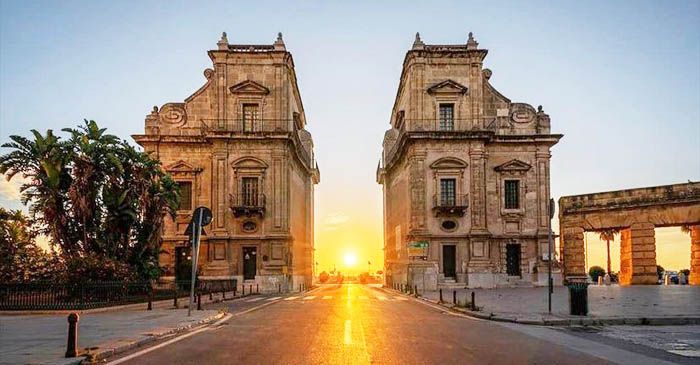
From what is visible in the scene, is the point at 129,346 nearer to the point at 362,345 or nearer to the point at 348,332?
the point at 362,345

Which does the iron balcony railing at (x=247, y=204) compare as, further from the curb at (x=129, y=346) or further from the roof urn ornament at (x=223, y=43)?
the curb at (x=129, y=346)

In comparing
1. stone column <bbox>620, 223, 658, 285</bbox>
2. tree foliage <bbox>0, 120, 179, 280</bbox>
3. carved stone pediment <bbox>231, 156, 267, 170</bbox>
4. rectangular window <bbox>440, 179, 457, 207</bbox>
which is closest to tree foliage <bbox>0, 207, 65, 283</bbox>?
tree foliage <bbox>0, 120, 179, 280</bbox>

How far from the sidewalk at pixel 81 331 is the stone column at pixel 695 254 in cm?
3431

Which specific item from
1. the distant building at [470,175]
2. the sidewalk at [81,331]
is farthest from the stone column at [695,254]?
the sidewalk at [81,331]

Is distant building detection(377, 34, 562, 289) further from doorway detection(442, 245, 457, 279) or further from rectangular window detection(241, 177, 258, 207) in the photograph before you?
rectangular window detection(241, 177, 258, 207)

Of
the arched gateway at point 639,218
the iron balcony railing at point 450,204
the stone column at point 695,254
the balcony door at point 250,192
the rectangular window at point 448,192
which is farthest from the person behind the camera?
the balcony door at point 250,192

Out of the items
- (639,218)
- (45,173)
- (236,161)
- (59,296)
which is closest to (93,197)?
(45,173)

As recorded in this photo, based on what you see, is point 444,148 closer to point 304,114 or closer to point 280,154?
point 280,154

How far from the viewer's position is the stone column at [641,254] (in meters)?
42.2

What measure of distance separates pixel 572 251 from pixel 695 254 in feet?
26.5

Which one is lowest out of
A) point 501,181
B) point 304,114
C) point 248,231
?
point 248,231

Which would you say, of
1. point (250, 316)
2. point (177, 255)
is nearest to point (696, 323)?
point (250, 316)

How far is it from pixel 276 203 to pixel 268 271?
5.10 metres

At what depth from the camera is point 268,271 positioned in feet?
155
